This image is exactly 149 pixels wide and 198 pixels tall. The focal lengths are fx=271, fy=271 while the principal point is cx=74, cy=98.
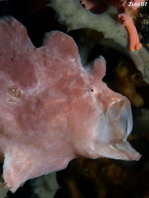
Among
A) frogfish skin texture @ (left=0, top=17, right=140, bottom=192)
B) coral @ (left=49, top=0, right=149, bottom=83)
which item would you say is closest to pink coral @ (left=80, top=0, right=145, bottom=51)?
coral @ (left=49, top=0, right=149, bottom=83)

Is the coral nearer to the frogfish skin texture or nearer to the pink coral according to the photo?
the pink coral

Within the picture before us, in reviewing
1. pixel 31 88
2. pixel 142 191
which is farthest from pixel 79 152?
pixel 142 191

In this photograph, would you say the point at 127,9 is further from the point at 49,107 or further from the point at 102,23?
the point at 49,107

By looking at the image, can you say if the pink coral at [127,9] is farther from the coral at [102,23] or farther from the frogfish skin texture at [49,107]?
the frogfish skin texture at [49,107]

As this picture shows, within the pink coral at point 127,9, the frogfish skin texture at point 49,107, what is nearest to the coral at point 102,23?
the pink coral at point 127,9

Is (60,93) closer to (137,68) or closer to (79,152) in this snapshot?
(79,152)
